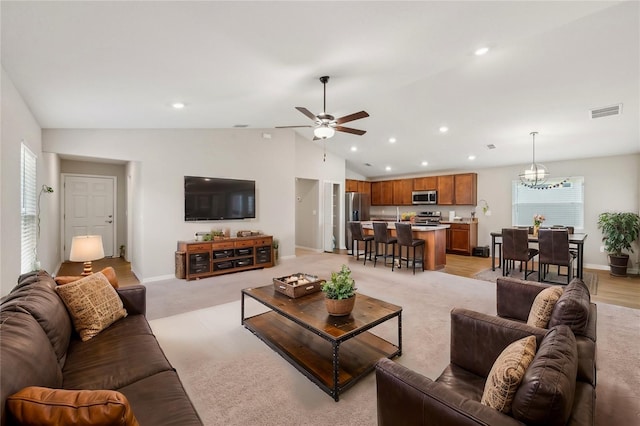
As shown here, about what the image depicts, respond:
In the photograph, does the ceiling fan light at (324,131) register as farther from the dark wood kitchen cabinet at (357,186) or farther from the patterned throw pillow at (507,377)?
the dark wood kitchen cabinet at (357,186)

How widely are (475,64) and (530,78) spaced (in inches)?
32.8

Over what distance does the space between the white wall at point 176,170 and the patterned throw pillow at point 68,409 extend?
4.47 m

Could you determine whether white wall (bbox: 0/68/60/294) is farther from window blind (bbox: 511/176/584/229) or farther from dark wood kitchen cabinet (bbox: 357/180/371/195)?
window blind (bbox: 511/176/584/229)

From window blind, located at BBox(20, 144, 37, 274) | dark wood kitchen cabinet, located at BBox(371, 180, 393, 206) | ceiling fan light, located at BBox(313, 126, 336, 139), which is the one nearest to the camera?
window blind, located at BBox(20, 144, 37, 274)

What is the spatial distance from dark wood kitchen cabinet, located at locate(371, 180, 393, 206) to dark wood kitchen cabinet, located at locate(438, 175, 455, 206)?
1606 millimetres

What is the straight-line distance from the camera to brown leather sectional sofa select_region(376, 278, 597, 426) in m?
1.00

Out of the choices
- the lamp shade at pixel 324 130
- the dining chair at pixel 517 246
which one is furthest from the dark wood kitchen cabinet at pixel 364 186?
the lamp shade at pixel 324 130

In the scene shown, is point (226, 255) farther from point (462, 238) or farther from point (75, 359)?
point (462, 238)

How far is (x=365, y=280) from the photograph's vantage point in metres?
5.00

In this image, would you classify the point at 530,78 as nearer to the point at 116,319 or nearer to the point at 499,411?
the point at 499,411

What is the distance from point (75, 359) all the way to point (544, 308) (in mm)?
2886

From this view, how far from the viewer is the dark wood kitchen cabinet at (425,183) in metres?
8.48

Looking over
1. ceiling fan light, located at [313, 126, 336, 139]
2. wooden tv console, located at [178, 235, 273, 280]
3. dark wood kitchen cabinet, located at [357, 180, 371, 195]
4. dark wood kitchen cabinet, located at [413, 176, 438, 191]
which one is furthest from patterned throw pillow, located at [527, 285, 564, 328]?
dark wood kitchen cabinet, located at [357, 180, 371, 195]

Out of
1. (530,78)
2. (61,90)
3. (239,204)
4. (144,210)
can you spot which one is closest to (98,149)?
(144,210)
